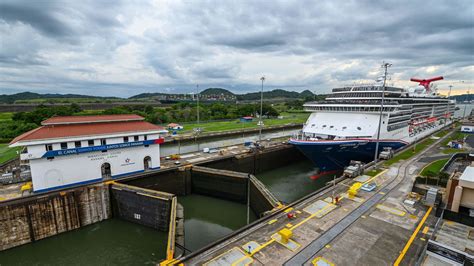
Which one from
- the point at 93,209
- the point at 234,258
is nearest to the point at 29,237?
the point at 93,209

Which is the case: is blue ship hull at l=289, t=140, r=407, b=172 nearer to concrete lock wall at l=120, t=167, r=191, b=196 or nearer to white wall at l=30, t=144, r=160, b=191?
concrete lock wall at l=120, t=167, r=191, b=196

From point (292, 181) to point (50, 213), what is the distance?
27997mm

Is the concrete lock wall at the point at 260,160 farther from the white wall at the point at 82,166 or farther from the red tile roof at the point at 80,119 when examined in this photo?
the red tile roof at the point at 80,119

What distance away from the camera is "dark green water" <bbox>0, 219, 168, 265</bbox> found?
1716 cm

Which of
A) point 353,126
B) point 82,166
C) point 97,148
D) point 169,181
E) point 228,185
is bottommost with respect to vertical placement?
point 228,185

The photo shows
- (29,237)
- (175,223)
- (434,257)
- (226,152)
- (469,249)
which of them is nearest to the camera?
(434,257)

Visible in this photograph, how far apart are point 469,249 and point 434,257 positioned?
10.2 ft

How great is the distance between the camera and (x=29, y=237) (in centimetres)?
1875

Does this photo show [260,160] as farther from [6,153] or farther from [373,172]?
[6,153]

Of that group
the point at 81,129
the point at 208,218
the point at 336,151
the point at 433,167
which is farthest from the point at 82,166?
the point at 433,167

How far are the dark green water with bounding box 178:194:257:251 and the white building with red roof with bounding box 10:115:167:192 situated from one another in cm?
672

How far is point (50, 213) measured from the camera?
19.4 metres

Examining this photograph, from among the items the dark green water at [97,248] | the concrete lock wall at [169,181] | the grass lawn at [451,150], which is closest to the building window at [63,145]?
the concrete lock wall at [169,181]

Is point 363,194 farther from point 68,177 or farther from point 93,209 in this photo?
point 68,177
